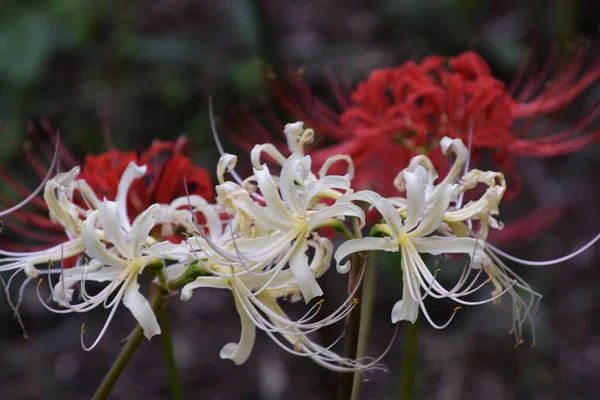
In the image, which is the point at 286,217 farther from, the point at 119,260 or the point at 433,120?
the point at 433,120

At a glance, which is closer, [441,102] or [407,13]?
[441,102]

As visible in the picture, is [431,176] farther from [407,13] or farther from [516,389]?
[407,13]

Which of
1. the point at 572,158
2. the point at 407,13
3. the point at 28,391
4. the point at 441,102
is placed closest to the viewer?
the point at 441,102

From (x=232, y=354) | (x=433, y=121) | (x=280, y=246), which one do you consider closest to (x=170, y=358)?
(x=232, y=354)

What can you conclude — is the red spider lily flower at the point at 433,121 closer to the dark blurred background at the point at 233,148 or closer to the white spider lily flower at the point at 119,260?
the white spider lily flower at the point at 119,260

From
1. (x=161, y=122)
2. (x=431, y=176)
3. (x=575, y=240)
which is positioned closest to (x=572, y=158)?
(x=575, y=240)

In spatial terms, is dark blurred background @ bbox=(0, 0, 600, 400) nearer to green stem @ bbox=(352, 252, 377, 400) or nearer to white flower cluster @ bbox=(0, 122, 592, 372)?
green stem @ bbox=(352, 252, 377, 400)

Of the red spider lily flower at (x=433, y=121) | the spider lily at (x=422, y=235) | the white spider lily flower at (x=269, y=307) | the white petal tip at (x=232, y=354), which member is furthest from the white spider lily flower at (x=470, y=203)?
the red spider lily flower at (x=433, y=121)
